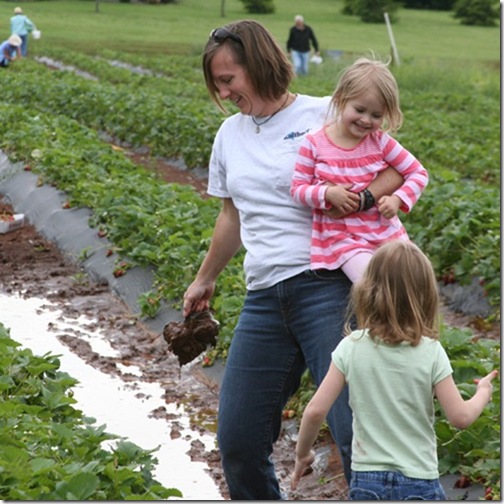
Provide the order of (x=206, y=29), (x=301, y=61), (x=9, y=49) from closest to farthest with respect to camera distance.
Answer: (x=9, y=49) → (x=301, y=61) → (x=206, y=29)

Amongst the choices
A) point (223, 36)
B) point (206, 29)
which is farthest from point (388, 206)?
point (206, 29)

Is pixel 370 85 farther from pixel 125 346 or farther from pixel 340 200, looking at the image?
pixel 125 346

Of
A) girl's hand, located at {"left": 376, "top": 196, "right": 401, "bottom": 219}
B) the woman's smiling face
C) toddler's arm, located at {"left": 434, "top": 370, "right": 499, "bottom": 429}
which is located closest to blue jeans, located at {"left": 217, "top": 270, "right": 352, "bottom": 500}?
girl's hand, located at {"left": 376, "top": 196, "right": 401, "bottom": 219}

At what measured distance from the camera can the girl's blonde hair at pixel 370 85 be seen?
386 cm

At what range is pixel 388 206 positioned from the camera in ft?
12.6

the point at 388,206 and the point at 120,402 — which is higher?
the point at 388,206

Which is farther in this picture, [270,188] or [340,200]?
[270,188]

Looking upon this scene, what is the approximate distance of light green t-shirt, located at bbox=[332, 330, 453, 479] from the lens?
3.43 meters

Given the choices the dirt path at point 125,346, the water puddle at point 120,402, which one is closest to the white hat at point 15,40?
the dirt path at point 125,346

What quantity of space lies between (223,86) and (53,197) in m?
6.82

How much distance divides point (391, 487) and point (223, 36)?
4.90 feet

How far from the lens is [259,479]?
13.4 feet

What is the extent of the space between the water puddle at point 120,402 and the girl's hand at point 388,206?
1329mm

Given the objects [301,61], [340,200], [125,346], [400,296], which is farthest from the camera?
[301,61]
